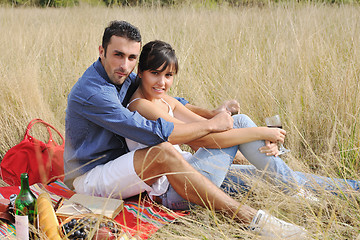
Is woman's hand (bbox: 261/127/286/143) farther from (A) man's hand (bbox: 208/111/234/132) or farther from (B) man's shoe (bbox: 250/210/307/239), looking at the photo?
(B) man's shoe (bbox: 250/210/307/239)

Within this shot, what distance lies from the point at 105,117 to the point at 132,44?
0.55 m

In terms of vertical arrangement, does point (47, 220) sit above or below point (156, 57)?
below

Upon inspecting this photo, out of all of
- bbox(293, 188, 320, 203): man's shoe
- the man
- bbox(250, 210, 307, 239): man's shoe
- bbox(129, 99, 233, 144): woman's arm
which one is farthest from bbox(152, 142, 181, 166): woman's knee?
bbox(293, 188, 320, 203): man's shoe

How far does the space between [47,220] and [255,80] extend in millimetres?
2381

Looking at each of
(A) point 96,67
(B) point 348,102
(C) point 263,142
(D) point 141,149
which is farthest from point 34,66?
(B) point 348,102

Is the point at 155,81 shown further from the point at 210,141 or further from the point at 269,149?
the point at 269,149

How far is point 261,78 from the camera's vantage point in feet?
13.0

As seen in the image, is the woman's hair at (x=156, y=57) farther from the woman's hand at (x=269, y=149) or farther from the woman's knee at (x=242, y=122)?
the woman's hand at (x=269, y=149)

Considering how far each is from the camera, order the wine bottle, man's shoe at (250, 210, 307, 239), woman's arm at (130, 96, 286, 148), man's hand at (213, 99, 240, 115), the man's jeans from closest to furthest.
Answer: man's shoe at (250, 210, 307, 239) < the wine bottle < the man's jeans < woman's arm at (130, 96, 286, 148) < man's hand at (213, 99, 240, 115)

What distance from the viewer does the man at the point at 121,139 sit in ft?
8.23

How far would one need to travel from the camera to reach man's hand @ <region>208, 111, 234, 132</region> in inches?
110

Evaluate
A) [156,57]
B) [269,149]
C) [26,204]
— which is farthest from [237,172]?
[26,204]

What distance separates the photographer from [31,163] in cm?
315

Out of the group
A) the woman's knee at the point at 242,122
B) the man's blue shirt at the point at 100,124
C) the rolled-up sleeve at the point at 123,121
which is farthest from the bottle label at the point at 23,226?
the woman's knee at the point at 242,122
